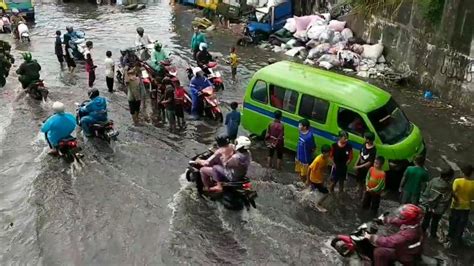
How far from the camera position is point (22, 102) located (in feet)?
51.8

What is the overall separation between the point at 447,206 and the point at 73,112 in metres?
10.4

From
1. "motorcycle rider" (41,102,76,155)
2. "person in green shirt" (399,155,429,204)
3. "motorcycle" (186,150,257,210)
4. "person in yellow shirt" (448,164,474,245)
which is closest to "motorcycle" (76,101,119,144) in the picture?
"motorcycle rider" (41,102,76,155)

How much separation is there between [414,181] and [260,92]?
4.50m

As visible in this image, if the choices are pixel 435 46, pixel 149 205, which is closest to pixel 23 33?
pixel 149 205

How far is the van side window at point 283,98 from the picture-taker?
37.9ft

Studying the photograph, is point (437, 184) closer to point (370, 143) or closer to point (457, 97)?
point (370, 143)

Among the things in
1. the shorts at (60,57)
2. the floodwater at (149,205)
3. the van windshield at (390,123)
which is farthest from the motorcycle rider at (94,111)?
the shorts at (60,57)

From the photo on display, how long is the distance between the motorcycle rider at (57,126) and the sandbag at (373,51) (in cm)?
1204

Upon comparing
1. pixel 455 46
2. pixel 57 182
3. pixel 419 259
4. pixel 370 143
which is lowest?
pixel 57 182

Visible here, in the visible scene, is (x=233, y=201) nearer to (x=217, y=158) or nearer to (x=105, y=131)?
(x=217, y=158)

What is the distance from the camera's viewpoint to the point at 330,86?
11.2 meters

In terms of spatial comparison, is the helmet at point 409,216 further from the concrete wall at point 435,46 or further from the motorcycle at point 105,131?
the concrete wall at point 435,46

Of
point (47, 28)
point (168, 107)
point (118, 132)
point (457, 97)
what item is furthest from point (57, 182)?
point (47, 28)

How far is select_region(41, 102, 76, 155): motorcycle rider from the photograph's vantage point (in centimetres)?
1139
